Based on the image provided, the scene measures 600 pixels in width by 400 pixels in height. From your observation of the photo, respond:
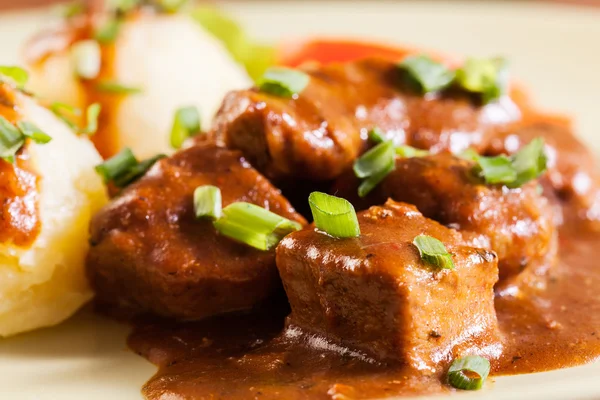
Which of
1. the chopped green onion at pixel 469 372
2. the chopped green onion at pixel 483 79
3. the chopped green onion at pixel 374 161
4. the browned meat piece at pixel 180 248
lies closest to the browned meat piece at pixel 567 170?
the chopped green onion at pixel 483 79

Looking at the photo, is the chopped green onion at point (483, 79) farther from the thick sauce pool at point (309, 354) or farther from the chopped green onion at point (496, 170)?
the thick sauce pool at point (309, 354)

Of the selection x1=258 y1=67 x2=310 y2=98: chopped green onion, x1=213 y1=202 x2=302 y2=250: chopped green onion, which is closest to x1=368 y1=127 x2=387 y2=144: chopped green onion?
x1=258 y1=67 x2=310 y2=98: chopped green onion

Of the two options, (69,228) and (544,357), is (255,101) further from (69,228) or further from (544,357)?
(544,357)

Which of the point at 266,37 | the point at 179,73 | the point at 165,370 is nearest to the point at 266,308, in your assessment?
the point at 165,370

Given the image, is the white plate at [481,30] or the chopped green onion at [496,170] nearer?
the chopped green onion at [496,170]

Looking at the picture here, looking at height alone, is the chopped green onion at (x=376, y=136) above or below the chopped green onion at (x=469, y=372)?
above

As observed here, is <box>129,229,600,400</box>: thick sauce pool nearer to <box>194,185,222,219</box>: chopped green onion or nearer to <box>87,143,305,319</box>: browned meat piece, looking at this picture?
<box>87,143,305,319</box>: browned meat piece
